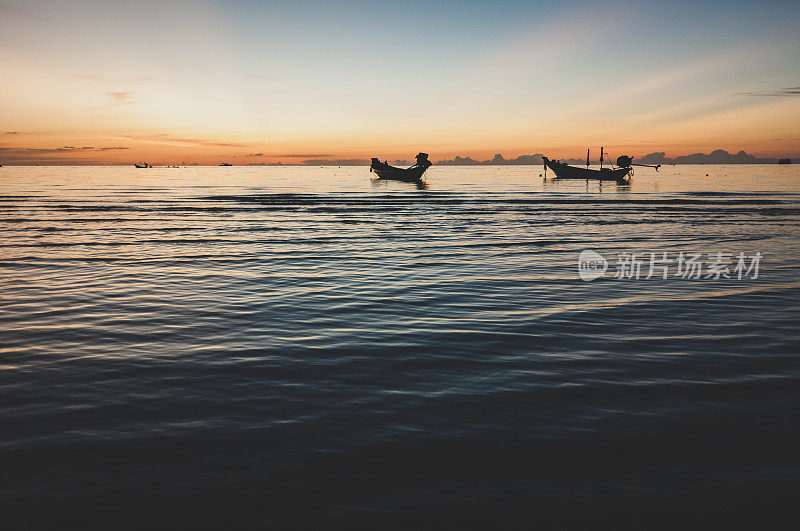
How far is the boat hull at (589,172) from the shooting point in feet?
325

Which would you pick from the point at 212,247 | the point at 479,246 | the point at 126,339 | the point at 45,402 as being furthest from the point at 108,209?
the point at 45,402

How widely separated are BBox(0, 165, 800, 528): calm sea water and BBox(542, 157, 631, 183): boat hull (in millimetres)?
92486

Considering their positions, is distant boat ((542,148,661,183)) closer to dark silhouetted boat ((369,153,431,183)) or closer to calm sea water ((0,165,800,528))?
dark silhouetted boat ((369,153,431,183))

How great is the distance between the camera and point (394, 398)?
6.28 metres

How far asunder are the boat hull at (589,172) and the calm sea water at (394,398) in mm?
92486

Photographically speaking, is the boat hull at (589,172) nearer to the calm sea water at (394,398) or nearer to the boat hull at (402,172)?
the boat hull at (402,172)

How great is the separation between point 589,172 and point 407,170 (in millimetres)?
39867

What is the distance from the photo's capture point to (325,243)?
23.2 metres

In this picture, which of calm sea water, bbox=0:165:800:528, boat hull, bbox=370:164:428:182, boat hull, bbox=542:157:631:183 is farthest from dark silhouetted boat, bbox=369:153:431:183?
calm sea water, bbox=0:165:800:528

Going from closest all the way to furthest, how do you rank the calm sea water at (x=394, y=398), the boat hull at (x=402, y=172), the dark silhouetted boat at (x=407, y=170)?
the calm sea water at (x=394, y=398) → the dark silhouetted boat at (x=407, y=170) → the boat hull at (x=402, y=172)

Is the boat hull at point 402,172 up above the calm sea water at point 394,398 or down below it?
above

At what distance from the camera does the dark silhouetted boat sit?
96312mm

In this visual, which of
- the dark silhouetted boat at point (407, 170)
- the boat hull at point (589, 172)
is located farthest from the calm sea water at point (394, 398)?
the boat hull at point (589, 172)

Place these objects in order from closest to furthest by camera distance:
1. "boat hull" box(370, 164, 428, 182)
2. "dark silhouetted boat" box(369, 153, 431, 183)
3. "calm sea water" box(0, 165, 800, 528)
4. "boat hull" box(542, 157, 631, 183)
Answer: "calm sea water" box(0, 165, 800, 528) < "dark silhouetted boat" box(369, 153, 431, 183) < "boat hull" box(370, 164, 428, 182) < "boat hull" box(542, 157, 631, 183)
